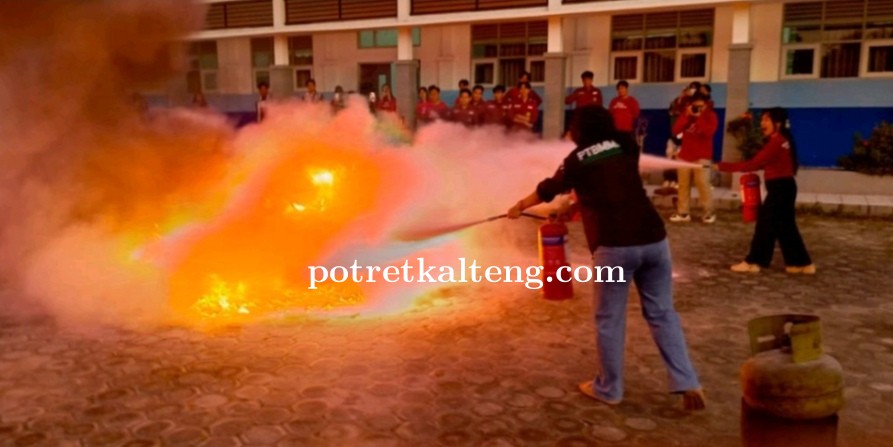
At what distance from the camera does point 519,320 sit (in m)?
6.30

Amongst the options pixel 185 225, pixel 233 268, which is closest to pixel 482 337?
pixel 233 268

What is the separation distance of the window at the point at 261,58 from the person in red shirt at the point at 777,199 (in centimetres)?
1523

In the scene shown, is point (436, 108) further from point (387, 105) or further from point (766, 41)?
point (766, 41)

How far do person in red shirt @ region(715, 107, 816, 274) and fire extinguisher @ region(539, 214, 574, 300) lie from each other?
2209mm

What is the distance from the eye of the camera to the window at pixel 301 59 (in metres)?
19.8

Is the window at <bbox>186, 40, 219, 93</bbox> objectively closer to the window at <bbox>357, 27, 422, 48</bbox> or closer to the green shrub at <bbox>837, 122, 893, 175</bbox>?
the window at <bbox>357, 27, 422, 48</bbox>

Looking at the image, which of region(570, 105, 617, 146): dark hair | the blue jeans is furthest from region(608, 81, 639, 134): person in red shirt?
the blue jeans

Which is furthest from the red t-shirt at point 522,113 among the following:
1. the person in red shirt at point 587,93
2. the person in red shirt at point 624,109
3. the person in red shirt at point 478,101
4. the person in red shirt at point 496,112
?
the person in red shirt at point 624,109

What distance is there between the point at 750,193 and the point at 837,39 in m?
6.88

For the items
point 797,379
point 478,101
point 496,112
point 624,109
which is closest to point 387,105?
point 478,101

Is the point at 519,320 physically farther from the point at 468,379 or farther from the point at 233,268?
the point at 233,268

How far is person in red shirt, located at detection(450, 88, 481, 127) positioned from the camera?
12.9m

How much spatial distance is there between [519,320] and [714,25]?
10.9 metres

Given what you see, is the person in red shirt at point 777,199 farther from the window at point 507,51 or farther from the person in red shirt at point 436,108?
the window at point 507,51
